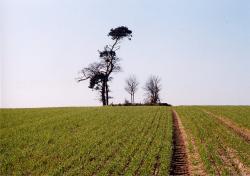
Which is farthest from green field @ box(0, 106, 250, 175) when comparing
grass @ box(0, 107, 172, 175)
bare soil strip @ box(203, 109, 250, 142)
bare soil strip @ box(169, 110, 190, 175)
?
bare soil strip @ box(203, 109, 250, 142)

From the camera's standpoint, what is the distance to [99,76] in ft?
276

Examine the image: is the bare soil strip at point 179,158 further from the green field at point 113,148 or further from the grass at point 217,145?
the grass at point 217,145

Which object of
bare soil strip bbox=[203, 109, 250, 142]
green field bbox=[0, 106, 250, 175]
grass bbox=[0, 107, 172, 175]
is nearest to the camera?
green field bbox=[0, 106, 250, 175]

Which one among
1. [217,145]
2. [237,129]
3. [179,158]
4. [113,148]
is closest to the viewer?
[179,158]

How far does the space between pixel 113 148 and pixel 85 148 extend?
5.32ft

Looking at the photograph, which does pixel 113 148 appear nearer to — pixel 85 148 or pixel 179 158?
pixel 85 148

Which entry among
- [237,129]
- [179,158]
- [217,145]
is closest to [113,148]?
[179,158]

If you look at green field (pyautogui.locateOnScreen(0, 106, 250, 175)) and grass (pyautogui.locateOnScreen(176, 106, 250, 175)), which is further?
grass (pyautogui.locateOnScreen(176, 106, 250, 175))

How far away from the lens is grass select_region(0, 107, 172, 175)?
1962 centimetres

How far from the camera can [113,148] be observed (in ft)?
81.9

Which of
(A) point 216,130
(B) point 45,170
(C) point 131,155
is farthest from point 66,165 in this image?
(A) point 216,130

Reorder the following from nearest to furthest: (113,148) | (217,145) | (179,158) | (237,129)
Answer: (179,158) < (113,148) < (217,145) < (237,129)

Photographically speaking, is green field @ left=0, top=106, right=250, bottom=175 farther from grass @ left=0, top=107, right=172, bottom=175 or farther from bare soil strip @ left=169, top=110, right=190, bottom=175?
bare soil strip @ left=169, top=110, right=190, bottom=175

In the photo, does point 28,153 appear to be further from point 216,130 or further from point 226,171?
point 216,130
